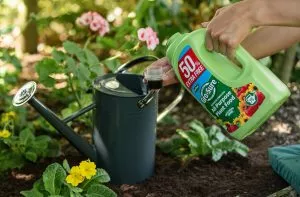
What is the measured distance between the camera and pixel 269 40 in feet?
6.50

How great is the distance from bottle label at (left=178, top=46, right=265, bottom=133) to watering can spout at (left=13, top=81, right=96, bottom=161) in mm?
495

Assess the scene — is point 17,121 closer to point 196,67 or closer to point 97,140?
point 97,140

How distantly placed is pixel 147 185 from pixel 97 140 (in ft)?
0.82

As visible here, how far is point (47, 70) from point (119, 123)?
528 millimetres

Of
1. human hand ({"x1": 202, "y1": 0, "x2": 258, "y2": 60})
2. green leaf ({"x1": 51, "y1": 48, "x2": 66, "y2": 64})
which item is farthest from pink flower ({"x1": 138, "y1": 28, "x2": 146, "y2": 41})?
human hand ({"x1": 202, "y1": 0, "x2": 258, "y2": 60})

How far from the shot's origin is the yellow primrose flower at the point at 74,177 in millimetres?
1801

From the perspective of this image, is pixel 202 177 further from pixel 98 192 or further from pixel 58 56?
pixel 58 56

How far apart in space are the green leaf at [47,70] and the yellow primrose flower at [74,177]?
67cm

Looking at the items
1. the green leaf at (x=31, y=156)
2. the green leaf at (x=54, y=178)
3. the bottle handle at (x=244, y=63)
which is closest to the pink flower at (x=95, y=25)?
the green leaf at (x=31, y=156)

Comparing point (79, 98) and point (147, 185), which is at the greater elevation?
point (79, 98)

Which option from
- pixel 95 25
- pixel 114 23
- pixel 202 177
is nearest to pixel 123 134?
pixel 202 177

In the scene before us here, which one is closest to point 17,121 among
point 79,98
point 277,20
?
point 79,98

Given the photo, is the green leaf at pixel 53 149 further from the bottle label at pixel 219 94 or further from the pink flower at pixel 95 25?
the bottle label at pixel 219 94

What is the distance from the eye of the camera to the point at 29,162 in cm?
234
